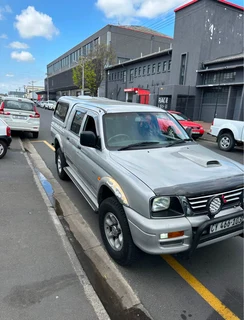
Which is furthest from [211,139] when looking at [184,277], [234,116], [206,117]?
[184,277]

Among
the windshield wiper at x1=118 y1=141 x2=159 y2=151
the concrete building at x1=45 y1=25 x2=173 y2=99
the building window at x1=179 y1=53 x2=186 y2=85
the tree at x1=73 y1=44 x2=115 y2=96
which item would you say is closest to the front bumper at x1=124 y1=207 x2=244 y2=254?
the windshield wiper at x1=118 y1=141 x2=159 y2=151

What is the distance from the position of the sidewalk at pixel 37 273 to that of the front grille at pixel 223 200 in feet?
4.41

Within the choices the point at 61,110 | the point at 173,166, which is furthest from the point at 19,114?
the point at 173,166

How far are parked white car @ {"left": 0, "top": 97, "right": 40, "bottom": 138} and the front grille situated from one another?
31.9 ft

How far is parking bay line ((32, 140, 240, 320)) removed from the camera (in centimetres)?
231

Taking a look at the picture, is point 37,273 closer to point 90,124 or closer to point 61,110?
point 90,124

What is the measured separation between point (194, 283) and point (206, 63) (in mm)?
23627

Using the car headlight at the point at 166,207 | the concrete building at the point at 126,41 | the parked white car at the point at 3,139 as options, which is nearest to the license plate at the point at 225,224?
the car headlight at the point at 166,207

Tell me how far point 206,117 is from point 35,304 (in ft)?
77.0

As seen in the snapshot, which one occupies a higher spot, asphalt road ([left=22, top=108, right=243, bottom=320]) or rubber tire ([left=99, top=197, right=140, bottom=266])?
rubber tire ([left=99, top=197, right=140, bottom=266])

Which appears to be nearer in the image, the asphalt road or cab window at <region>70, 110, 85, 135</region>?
the asphalt road

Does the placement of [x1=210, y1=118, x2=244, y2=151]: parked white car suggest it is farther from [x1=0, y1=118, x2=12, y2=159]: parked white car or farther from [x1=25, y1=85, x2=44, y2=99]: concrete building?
[x1=25, y1=85, x2=44, y2=99]: concrete building

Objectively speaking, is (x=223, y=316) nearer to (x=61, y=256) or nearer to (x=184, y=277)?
(x=184, y=277)

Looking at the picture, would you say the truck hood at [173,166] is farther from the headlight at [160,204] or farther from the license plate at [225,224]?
the license plate at [225,224]
